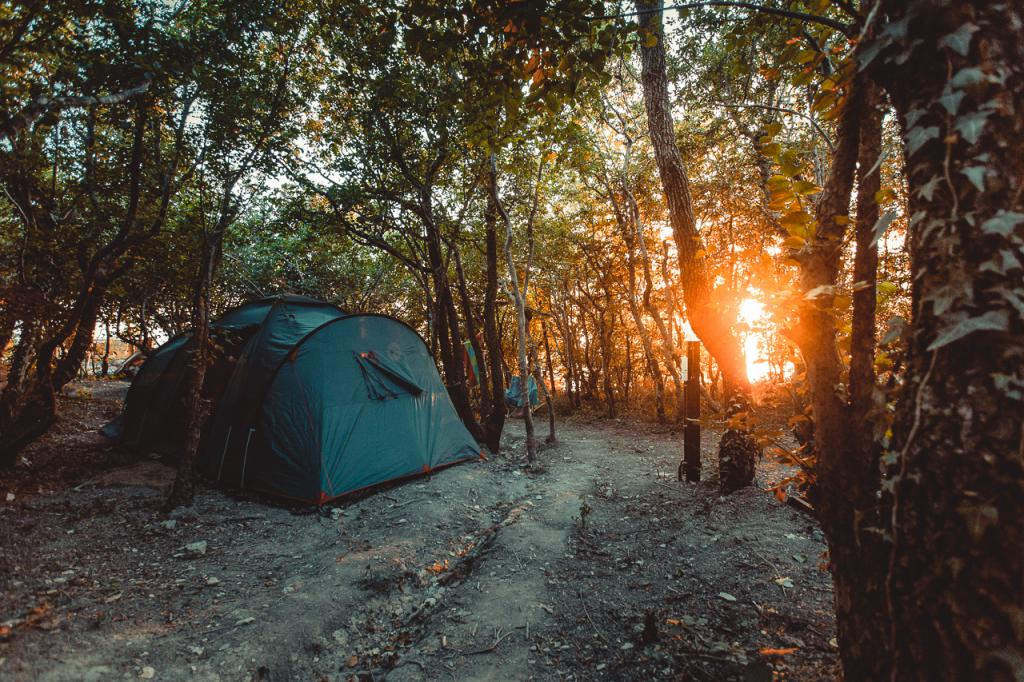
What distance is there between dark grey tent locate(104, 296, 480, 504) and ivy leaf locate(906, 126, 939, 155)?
6.21 meters

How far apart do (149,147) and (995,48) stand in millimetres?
8356

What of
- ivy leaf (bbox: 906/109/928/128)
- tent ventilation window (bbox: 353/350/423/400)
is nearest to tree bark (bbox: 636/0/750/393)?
ivy leaf (bbox: 906/109/928/128)

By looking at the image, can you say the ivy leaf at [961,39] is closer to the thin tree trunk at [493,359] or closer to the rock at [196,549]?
the rock at [196,549]

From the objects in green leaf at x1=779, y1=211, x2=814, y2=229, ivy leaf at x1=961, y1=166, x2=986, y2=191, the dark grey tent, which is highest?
green leaf at x1=779, y1=211, x2=814, y2=229

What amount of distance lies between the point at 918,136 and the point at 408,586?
4.43 meters

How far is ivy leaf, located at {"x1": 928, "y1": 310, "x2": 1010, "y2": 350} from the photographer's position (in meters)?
1.21

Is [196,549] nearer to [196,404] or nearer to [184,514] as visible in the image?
[184,514]

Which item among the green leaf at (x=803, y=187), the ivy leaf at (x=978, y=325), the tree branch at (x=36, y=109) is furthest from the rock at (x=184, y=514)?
the ivy leaf at (x=978, y=325)

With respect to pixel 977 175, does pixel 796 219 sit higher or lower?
higher

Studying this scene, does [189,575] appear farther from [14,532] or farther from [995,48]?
[995,48]

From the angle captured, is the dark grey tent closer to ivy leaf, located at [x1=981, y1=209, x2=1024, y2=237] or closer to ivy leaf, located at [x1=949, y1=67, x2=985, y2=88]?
ivy leaf, located at [x1=981, y1=209, x2=1024, y2=237]

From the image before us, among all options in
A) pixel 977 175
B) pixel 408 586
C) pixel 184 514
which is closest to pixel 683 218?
pixel 977 175

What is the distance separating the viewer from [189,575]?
13.4 feet

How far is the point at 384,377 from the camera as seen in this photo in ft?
23.1
